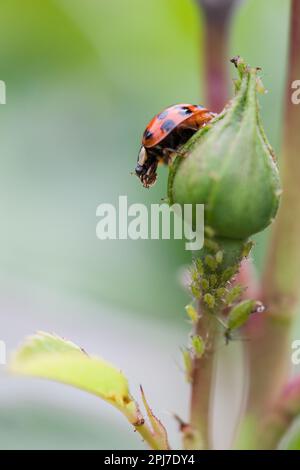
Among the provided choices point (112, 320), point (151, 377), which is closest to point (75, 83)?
point (112, 320)

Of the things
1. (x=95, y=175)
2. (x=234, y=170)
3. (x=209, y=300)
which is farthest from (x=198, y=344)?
(x=95, y=175)

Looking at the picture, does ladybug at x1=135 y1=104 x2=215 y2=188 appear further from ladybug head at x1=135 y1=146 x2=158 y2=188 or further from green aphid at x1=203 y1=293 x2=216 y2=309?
green aphid at x1=203 y1=293 x2=216 y2=309

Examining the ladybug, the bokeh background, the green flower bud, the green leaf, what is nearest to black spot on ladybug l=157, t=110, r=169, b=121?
the ladybug

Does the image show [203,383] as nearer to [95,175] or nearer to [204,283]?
[204,283]

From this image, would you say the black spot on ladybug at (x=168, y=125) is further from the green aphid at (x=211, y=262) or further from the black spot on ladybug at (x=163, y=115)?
the green aphid at (x=211, y=262)

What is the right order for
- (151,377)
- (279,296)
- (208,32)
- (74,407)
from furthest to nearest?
1. (151,377)
2. (74,407)
3. (208,32)
4. (279,296)

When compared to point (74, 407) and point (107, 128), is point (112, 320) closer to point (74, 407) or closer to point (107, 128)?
point (74, 407)
